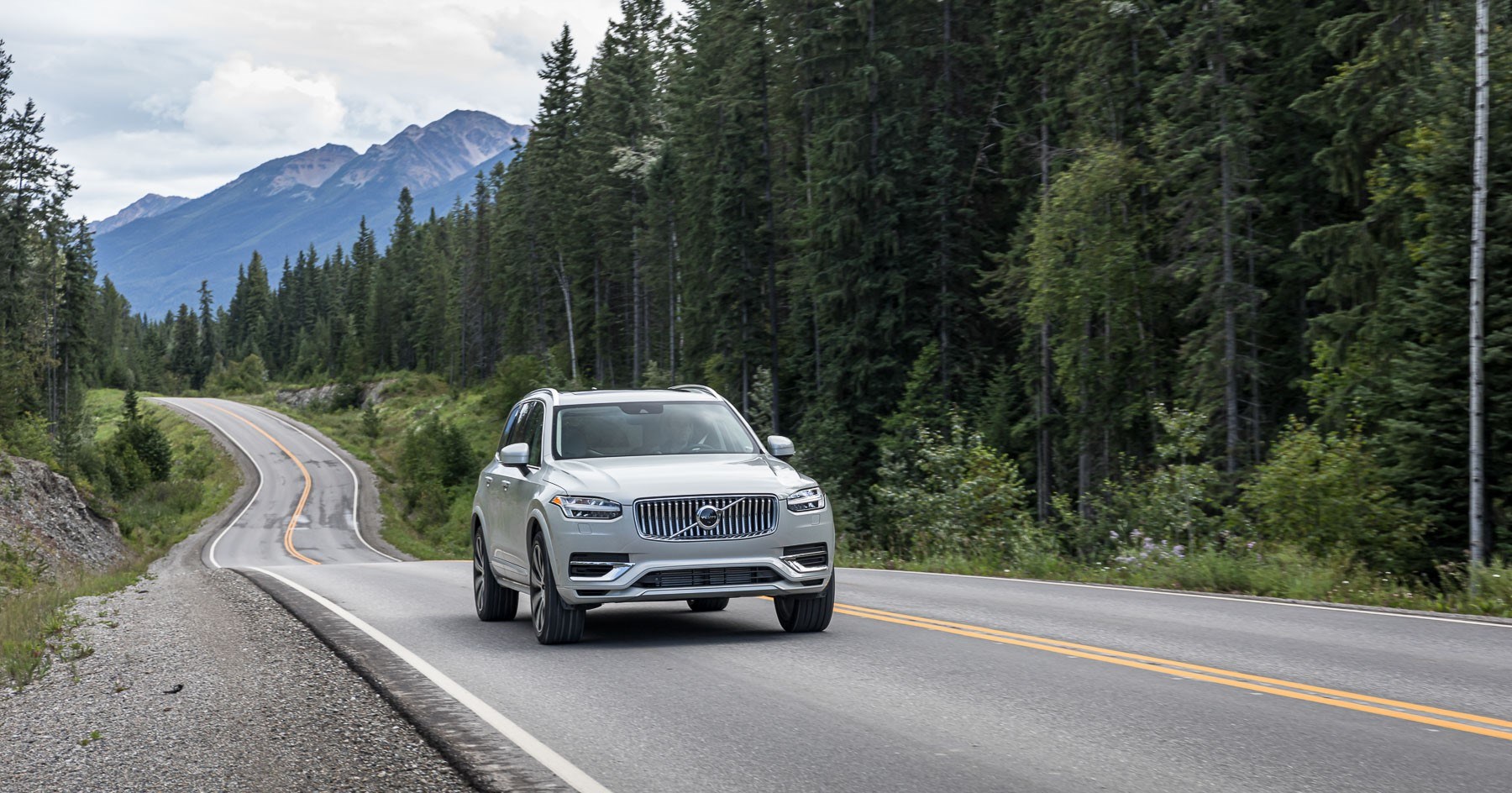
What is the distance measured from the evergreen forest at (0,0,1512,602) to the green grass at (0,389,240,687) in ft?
21.7

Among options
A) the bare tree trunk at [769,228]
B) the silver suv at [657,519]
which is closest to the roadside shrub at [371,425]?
the bare tree trunk at [769,228]

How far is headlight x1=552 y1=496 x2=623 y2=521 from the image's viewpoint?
9539 millimetres

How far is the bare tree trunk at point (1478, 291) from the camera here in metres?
19.2

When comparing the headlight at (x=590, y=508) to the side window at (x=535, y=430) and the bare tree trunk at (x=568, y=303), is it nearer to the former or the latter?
the side window at (x=535, y=430)

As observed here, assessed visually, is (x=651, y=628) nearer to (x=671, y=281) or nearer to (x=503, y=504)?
(x=503, y=504)

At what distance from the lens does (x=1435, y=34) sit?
78.9 feet

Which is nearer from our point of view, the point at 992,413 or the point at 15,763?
the point at 15,763

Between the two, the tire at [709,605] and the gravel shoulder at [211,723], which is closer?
the gravel shoulder at [211,723]

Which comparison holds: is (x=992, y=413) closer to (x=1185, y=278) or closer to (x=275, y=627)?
(x=1185, y=278)

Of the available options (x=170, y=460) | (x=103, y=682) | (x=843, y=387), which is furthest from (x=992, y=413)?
(x=170, y=460)

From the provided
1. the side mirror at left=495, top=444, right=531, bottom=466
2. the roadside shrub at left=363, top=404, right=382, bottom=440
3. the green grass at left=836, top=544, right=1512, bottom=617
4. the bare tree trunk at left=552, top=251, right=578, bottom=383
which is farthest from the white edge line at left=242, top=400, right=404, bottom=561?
the side mirror at left=495, top=444, right=531, bottom=466

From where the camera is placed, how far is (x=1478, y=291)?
2005 centimetres

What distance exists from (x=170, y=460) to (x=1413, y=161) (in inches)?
2914

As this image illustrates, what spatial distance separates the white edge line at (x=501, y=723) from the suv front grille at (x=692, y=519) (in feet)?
6.01
